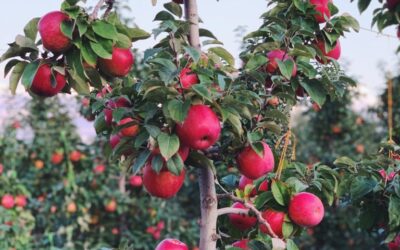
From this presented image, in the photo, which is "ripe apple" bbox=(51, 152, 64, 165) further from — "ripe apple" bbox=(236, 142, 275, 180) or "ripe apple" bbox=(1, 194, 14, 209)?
"ripe apple" bbox=(236, 142, 275, 180)

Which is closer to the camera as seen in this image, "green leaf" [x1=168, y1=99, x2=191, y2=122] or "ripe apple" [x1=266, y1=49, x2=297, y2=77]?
"green leaf" [x1=168, y1=99, x2=191, y2=122]

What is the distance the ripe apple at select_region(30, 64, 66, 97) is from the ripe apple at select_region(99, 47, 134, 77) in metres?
0.09

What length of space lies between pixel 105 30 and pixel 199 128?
10.7 inches

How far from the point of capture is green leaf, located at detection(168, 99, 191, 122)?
1.18 meters

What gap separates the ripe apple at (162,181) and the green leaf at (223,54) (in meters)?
0.33

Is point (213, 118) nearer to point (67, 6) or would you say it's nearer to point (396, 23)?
point (67, 6)

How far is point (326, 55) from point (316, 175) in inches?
13.6

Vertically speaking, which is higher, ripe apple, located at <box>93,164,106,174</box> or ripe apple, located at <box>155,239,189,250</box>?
ripe apple, located at <box>155,239,189,250</box>

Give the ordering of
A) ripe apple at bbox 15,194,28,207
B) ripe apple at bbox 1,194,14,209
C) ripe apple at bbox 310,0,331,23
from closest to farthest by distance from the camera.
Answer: ripe apple at bbox 310,0,331,23, ripe apple at bbox 1,194,14,209, ripe apple at bbox 15,194,28,207

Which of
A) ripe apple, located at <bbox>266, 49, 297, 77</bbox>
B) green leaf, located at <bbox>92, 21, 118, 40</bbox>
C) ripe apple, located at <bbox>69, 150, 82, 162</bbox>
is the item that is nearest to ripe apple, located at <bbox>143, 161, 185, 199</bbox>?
green leaf, located at <bbox>92, 21, 118, 40</bbox>

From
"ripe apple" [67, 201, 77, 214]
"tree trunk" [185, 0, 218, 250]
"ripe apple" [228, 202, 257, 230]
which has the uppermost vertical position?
"tree trunk" [185, 0, 218, 250]

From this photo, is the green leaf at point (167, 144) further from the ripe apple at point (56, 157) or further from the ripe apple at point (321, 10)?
the ripe apple at point (56, 157)

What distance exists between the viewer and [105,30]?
1.22 metres

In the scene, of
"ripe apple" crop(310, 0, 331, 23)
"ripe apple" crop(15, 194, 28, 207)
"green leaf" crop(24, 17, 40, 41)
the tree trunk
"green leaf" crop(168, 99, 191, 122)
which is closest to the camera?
"green leaf" crop(168, 99, 191, 122)
